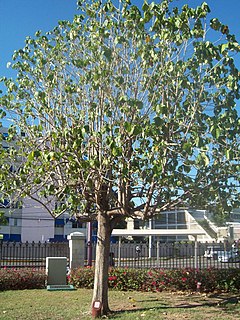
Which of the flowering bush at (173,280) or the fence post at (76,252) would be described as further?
the fence post at (76,252)

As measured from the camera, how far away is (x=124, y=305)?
10695 millimetres

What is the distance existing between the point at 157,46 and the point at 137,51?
0.42 metres

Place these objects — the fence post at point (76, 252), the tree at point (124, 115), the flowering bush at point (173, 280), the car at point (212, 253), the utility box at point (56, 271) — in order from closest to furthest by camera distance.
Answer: the tree at point (124, 115)
the flowering bush at point (173, 280)
the utility box at point (56, 271)
the fence post at point (76, 252)
the car at point (212, 253)

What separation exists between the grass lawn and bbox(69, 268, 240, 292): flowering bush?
19.0 inches

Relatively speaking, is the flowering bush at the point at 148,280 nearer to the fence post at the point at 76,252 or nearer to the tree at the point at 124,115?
the fence post at the point at 76,252

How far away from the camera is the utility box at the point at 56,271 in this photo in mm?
14757

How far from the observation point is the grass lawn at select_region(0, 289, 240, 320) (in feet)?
30.4

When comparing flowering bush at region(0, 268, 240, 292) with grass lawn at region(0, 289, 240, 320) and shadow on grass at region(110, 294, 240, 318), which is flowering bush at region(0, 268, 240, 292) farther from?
shadow on grass at region(110, 294, 240, 318)

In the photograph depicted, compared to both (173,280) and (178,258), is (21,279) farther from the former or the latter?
(178,258)

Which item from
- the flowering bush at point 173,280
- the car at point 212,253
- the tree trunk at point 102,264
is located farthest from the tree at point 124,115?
the car at point 212,253

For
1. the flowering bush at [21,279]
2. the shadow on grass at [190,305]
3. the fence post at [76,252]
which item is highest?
the fence post at [76,252]

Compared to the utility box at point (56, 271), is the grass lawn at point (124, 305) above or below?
below

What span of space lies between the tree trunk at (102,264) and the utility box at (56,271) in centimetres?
539

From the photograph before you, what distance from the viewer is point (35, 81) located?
10305 mm
